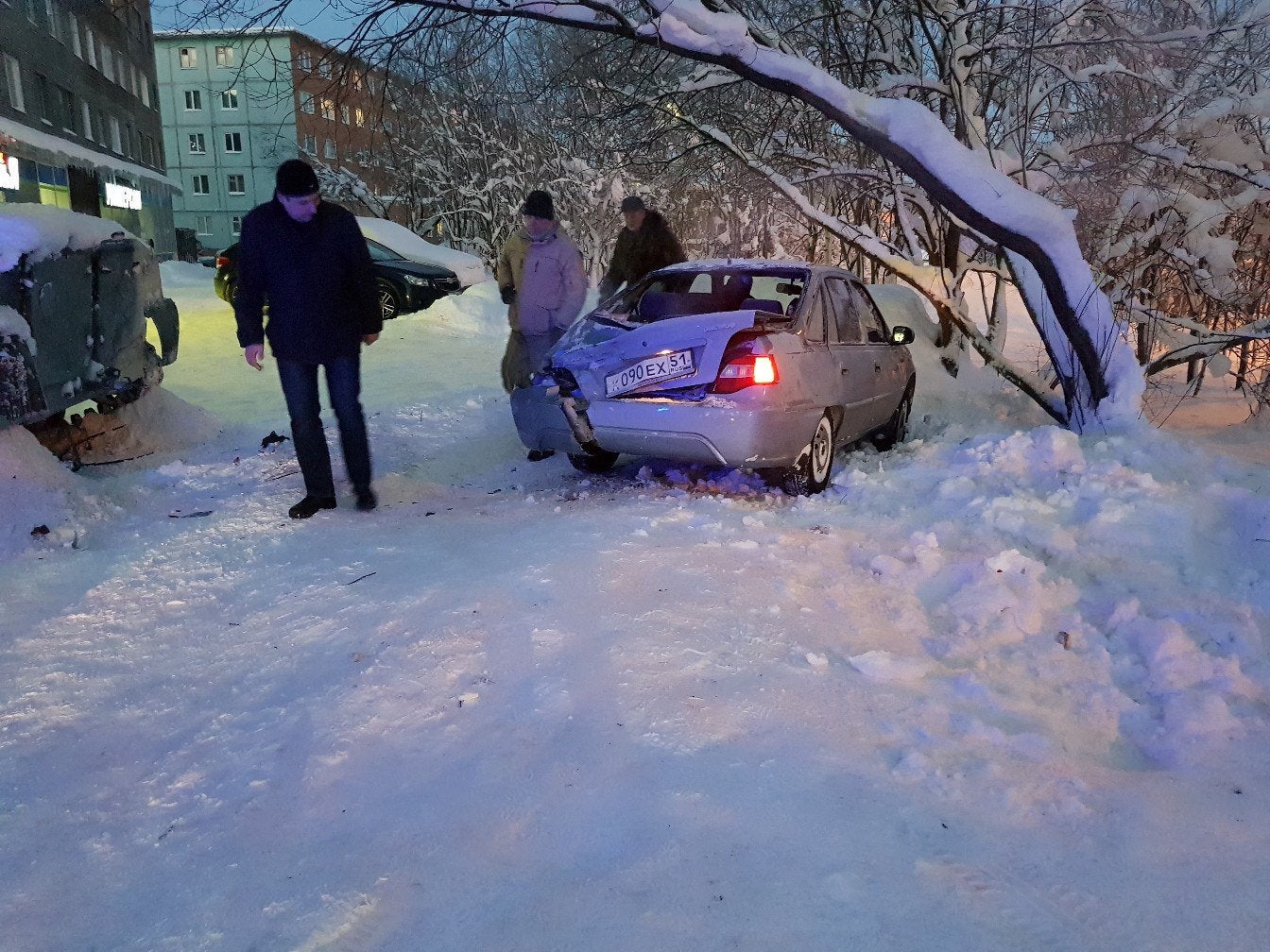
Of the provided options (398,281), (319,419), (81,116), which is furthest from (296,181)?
(81,116)

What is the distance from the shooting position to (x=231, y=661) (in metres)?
3.26

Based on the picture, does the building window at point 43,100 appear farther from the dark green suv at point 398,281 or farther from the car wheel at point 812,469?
the car wheel at point 812,469

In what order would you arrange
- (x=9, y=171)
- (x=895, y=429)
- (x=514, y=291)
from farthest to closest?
(x=9, y=171) → (x=895, y=429) → (x=514, y=291)

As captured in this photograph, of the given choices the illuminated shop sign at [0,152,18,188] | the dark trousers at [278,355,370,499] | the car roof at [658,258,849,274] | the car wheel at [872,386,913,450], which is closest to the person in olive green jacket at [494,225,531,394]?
the car roof at [658,258,849,274]

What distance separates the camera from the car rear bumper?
16.3ft

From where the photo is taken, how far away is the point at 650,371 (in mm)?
5113

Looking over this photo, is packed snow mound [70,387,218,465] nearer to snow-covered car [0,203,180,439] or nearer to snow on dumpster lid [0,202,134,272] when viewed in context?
snow-covered car [0,203,180,439]

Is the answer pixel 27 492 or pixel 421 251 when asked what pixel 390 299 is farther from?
pixel 27 492

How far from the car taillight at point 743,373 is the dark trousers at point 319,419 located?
1.96 metres

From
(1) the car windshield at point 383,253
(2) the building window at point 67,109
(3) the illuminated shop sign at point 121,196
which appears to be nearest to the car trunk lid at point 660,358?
(1) the car windshield at point 383,253

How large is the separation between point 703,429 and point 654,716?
2422 mm

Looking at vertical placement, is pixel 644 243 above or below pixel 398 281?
below

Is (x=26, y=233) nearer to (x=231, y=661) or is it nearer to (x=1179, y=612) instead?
(x=231, y=661)

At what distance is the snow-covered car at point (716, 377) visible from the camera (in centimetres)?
502
